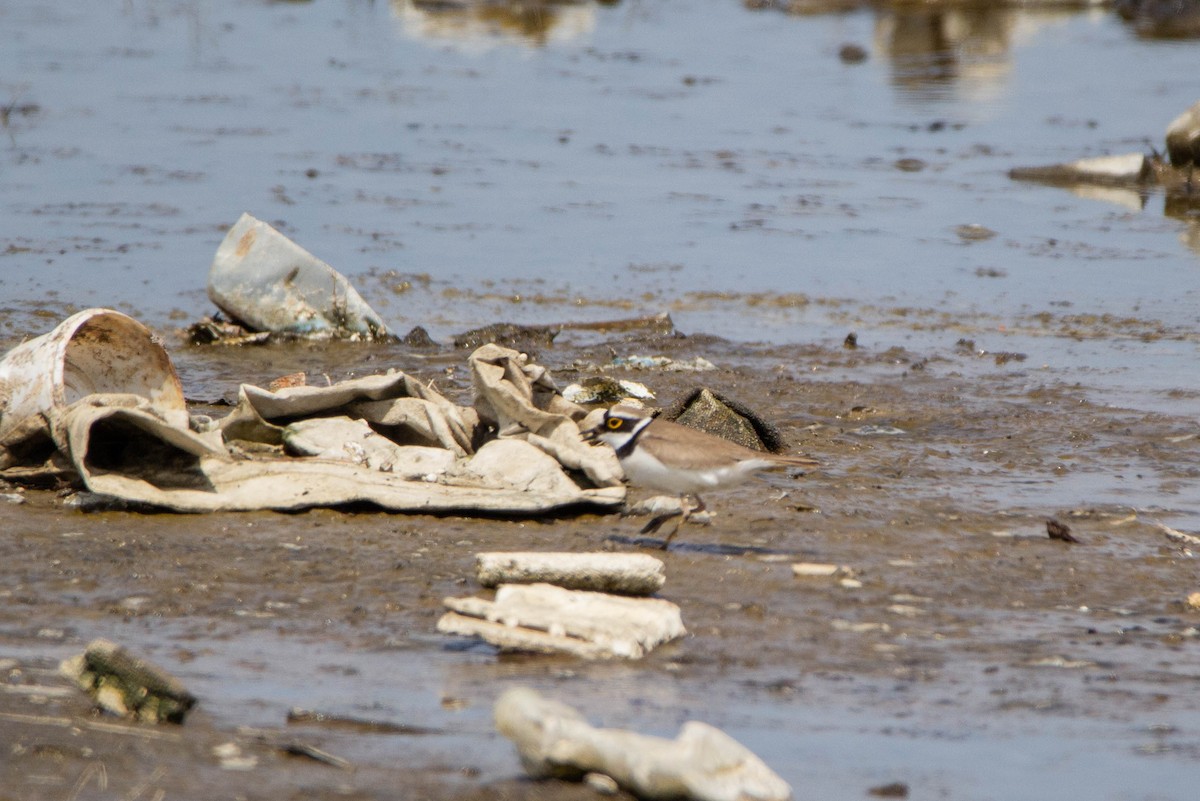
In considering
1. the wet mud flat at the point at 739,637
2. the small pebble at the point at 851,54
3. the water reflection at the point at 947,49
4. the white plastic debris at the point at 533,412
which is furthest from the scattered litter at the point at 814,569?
the small pebble at the point at 851,54

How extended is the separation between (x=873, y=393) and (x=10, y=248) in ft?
21.3

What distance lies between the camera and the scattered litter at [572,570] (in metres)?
5.01

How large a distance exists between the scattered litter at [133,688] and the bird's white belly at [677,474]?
2237 mm

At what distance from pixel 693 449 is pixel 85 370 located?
9.14 feet

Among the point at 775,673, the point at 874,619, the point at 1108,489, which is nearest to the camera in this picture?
the point at 775,673

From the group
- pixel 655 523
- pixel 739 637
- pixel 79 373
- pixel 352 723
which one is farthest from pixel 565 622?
pixel 79 373

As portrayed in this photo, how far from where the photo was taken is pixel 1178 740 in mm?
4082

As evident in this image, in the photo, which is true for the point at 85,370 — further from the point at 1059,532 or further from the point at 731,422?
the point at 1059,532

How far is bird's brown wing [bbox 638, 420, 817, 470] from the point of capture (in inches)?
228

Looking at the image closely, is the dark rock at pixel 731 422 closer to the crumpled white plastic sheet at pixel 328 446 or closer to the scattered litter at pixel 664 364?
the crumpled white plastic sheet at pixel 328 446

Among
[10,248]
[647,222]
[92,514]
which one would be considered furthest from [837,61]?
[92,514]

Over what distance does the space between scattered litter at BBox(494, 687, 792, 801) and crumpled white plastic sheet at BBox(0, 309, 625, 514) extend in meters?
2.48

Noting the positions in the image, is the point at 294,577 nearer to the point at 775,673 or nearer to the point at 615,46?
the point at 775,673

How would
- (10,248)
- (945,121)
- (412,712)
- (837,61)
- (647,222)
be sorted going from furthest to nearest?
(837,61) → (945,121) → (647,222) → (10,248) → (412,712)
